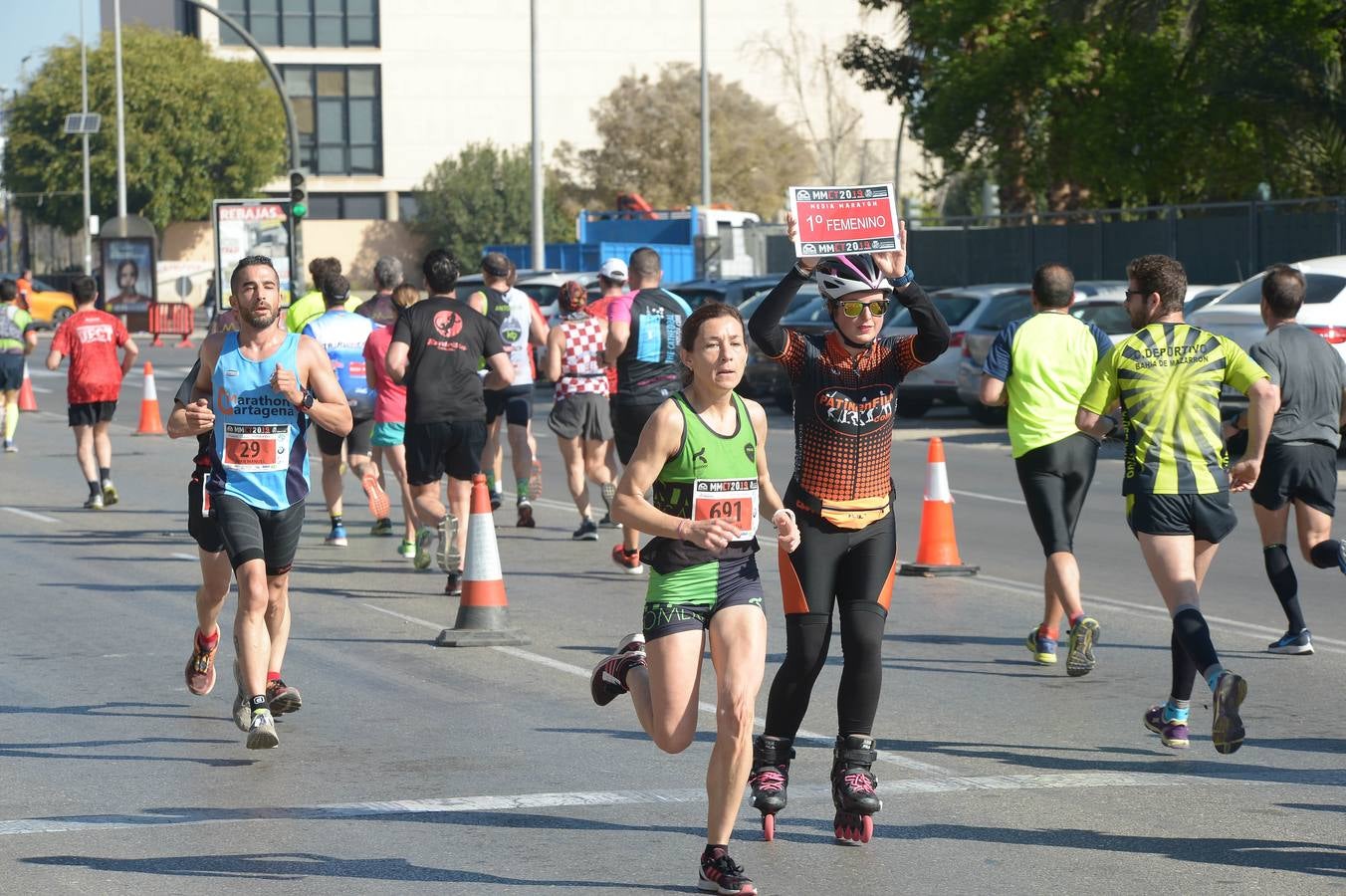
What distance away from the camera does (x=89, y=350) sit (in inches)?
647

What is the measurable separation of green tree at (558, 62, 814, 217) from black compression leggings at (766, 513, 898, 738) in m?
60.1

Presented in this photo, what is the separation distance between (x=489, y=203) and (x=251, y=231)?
3906 cm

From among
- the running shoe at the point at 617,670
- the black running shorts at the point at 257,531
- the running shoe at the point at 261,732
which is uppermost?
the black running shorts at the point at 257,531

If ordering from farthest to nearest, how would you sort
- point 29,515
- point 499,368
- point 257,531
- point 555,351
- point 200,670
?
1. point 29,515
2. point 555,351
3. point 499,368
4. point 200,670
5. point 257,531

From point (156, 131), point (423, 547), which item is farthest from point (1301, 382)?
point (156, 131)

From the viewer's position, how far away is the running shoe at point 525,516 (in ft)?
49.3

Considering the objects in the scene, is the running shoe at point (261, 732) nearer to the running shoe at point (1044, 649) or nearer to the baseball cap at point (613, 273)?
the running shoe at point (1044, 649)

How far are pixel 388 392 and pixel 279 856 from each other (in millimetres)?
7359

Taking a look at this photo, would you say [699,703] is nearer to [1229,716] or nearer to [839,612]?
[839,612]

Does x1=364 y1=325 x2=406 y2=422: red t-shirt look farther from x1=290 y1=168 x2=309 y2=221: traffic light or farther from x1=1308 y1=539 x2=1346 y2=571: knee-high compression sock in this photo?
x1=290 y1=168 x2=309 y2=221: traffic light

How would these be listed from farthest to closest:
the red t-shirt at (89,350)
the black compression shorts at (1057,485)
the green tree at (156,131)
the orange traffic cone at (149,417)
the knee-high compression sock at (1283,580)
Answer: the green tree at (156,131), the orange traffic cone at (149,417), the red t-shirt at (89,350), the knee-high compression sock at (1283,580), the black compression shorts at (1057,485)

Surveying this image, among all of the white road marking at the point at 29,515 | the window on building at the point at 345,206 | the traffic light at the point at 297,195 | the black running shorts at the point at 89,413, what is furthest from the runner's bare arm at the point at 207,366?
the window on building at the point at 345,206

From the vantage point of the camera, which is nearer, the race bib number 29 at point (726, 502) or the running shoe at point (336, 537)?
the race bib number 29 at point (726, 502)

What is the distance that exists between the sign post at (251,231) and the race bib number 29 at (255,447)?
914 inches
